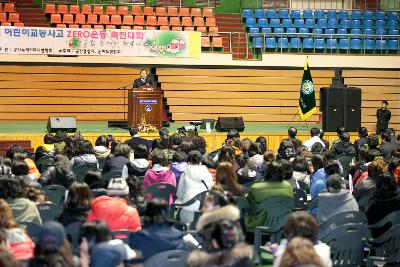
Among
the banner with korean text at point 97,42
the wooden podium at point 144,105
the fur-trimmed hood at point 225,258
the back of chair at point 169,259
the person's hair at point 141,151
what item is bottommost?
the back of chair at point 169,259

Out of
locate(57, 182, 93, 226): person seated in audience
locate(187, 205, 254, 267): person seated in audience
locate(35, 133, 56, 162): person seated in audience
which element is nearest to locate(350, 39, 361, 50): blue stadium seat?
locate(35, 133, 56, 162): person seated in audience

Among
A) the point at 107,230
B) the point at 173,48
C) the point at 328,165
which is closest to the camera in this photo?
the point at 107,230

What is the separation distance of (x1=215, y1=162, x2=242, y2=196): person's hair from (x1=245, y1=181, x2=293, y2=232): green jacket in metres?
0.22

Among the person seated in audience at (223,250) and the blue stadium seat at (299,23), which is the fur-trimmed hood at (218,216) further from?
the blue stadium seat at (299,23)

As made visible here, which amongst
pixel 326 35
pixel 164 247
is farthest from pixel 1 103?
pixel 164 247

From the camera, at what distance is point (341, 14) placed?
26.4m

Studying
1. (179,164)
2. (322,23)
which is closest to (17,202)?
(179,164)

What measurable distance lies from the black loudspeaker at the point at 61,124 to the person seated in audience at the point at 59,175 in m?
8.45

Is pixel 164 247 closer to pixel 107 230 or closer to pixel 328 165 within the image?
pixel 107 230

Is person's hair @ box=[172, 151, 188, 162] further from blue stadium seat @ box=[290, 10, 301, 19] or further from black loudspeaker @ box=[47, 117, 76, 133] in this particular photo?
blue stadium seat @ box=[290, 10, 301, 19]

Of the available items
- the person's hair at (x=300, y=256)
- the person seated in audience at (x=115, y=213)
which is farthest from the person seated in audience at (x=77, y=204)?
the person's hair at (x=300, y=256)

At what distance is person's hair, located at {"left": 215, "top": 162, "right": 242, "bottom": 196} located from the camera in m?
9.58

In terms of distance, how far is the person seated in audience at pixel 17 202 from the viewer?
8.46 metres

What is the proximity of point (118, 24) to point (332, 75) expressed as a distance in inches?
248
